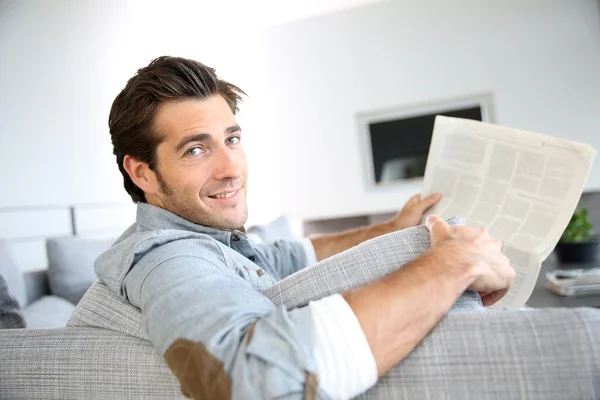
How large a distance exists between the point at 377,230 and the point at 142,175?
27.3 inches

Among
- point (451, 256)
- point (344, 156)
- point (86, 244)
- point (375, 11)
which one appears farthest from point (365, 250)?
point (375, 11)

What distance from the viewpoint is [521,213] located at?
1.07m

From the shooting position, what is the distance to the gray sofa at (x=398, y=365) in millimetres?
541

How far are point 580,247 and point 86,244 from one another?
8.00 feet

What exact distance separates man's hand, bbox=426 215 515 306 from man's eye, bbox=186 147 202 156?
0.51 m

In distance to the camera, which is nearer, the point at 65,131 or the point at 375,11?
the point at 65,131

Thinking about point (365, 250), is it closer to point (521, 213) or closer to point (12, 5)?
point (521, 213)

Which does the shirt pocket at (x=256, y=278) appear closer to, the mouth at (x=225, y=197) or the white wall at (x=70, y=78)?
the mouth at (x=225, y=197)

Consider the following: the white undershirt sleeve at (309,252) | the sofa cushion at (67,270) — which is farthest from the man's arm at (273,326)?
the sofa cushion at (67,270)

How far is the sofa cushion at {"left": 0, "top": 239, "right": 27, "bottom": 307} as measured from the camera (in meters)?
1.62

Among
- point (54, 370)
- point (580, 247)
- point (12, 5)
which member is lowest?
point (580, 247)

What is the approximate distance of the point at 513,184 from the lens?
1.12m

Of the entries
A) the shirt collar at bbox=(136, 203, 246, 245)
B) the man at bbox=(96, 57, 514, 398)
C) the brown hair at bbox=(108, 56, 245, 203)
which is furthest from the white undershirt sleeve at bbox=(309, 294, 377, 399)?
the brown hair at bbox=(108, 56, 245, 203)

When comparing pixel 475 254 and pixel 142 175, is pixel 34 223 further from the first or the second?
pixel 475 254
